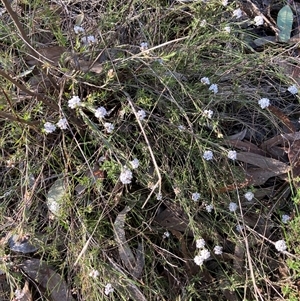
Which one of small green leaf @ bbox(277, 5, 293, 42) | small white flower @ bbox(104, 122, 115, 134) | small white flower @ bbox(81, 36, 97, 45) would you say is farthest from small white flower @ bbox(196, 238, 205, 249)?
small green leaf @ bbox(277, 5, 293, 42)

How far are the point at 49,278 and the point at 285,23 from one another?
1003 millimetres

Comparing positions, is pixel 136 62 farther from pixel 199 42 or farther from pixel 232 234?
pixel 232 234

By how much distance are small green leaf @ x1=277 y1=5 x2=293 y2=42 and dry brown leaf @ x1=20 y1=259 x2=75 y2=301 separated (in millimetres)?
935

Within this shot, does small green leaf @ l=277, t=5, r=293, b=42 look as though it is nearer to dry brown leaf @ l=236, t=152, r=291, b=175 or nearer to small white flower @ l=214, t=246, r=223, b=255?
dry brown leaf @ l=236, t=152, r=291, b=175

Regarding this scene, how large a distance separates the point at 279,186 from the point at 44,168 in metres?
0.62

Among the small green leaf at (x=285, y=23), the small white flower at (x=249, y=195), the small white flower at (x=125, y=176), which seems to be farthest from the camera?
the small green leaf at (x=285, y=23)

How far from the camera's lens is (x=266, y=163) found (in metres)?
1.26

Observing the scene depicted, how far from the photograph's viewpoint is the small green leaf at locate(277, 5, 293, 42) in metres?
1.45

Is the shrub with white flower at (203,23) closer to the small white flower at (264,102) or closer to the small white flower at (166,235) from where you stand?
the small white flower at (264,102)

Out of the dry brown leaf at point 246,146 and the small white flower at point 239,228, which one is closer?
the small white flower at point 239,228

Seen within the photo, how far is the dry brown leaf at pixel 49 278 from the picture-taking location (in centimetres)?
118

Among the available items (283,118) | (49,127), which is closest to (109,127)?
(49,127)

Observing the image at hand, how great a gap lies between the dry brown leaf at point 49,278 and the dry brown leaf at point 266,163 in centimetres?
55

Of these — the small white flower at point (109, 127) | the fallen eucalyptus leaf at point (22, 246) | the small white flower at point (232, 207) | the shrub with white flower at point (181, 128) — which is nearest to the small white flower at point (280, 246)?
the small white flower at point (232, 207)
